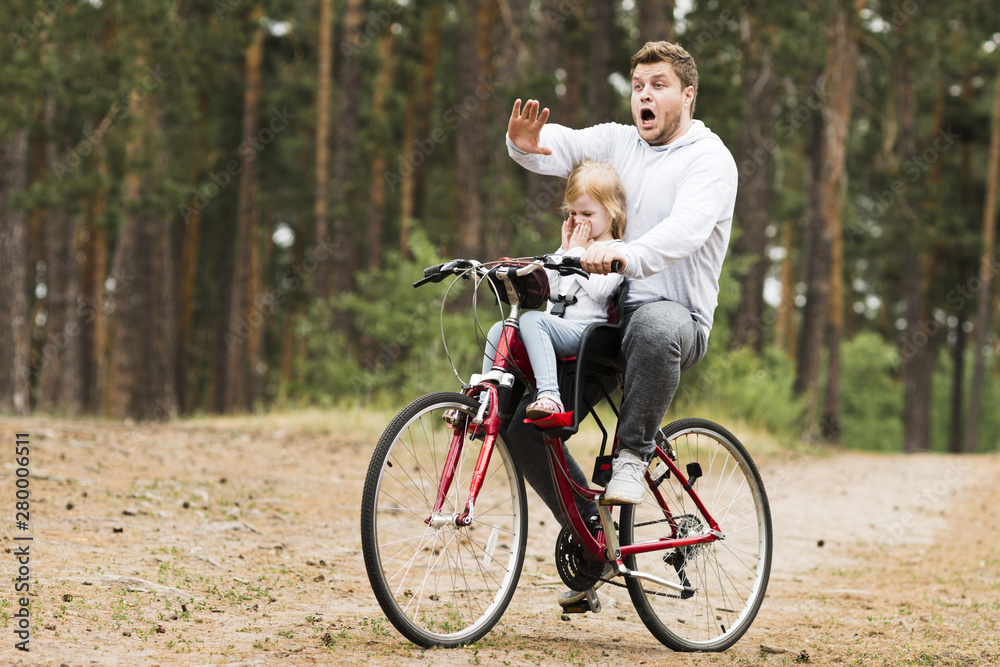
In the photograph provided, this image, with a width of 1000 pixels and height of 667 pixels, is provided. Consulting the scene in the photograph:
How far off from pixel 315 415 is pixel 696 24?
9.38 m

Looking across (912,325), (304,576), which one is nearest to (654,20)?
(304,576)

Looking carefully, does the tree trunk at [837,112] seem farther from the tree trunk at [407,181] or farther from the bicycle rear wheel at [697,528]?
the bicycle rear wheel at [697,528]

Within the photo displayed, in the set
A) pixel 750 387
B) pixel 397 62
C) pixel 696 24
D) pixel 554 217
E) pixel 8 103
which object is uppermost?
pixel 397 62

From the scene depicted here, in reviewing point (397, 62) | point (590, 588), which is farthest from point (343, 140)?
point (590, 588)

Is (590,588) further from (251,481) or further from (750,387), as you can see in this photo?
(750,387)

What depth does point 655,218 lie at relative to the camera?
3816 millimetres

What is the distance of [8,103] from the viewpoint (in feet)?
42.4

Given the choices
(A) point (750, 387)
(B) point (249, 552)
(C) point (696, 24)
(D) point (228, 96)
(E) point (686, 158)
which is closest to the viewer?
(E) point (686, 158)

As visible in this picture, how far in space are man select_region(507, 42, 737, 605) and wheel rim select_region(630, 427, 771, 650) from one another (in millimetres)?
364

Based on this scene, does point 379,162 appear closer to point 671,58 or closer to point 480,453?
point 671,58

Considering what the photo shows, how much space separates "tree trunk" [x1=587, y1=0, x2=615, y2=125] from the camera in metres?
19.0

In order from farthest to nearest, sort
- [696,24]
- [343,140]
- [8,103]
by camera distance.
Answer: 1. [343,140]
2. [696,24]
3. [8,103]

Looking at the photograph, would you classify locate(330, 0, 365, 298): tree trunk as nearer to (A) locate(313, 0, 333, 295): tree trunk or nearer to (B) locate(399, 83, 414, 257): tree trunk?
(A) locate(313, 0, 333, 295): tree trunk

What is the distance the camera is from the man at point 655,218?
3.58 meters
